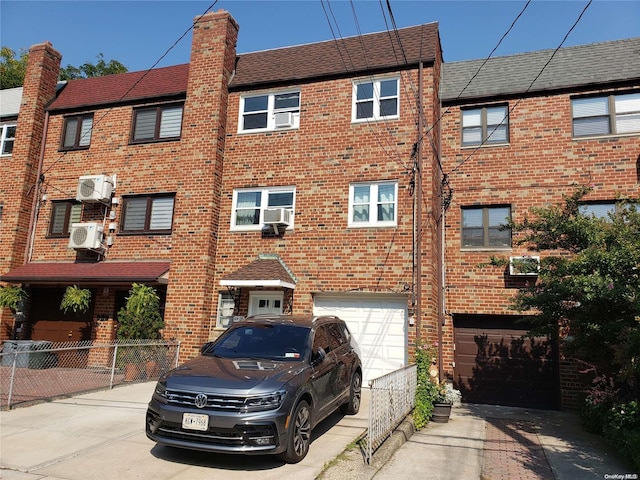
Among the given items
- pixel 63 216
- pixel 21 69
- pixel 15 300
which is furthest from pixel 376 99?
pixel 21 69

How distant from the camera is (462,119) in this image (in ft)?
43.0

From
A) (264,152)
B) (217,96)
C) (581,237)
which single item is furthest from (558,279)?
(217,96)

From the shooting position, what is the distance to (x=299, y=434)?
590 centimetres

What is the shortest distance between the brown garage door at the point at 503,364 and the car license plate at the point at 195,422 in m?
7.96

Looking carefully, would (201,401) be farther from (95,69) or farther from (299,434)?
(95,69)

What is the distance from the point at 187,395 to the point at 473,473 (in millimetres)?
3677

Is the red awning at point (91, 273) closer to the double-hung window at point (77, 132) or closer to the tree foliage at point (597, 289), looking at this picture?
the double-hung window at point (77, 132)

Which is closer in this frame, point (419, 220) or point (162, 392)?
point (162, 392)

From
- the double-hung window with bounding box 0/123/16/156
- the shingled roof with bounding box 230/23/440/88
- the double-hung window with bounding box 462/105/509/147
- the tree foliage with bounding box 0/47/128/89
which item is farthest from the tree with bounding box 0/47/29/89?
the double-hung window with bounding box 462/105/509/147

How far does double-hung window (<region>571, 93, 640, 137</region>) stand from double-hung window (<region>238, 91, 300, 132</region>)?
7.17m

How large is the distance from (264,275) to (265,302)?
1179 millimetres

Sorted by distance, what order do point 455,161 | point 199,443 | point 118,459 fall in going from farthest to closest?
point 455,161
point 118,459
point 199,443

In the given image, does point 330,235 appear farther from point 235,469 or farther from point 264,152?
point 235,469

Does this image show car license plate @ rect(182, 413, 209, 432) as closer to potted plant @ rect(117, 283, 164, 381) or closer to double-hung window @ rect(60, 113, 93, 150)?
potted plant @ rect(117, 283, 164, 381)
